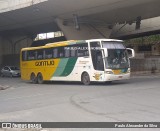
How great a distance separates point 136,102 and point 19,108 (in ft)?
14.1

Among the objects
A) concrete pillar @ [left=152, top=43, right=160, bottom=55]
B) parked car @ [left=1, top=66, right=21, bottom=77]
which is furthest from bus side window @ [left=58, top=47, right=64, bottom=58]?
concrete pillar @ [left=152, top=43, right=160, bottom=55]

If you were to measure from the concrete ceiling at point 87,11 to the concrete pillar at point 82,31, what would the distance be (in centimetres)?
103

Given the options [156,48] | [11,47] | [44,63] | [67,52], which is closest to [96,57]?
[67,52]

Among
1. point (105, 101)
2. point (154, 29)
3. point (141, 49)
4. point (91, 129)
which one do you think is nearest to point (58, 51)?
point (105, 101)

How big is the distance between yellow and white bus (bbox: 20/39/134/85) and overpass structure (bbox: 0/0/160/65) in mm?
8350

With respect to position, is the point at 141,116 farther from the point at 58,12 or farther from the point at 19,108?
the point at 58,12

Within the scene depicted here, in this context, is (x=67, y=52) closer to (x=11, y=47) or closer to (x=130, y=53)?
(x=130, y=53)

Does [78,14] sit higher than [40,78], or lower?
higher

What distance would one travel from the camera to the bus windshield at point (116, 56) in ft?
80.7

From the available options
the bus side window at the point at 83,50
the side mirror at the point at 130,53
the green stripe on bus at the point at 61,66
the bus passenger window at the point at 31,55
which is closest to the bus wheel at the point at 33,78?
the bus passenger window at the point at 31,55

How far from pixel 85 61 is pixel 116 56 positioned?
2.05 m

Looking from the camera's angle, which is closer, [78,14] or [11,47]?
[78,14]

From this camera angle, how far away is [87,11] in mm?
38000

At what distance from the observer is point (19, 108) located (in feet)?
47.2
